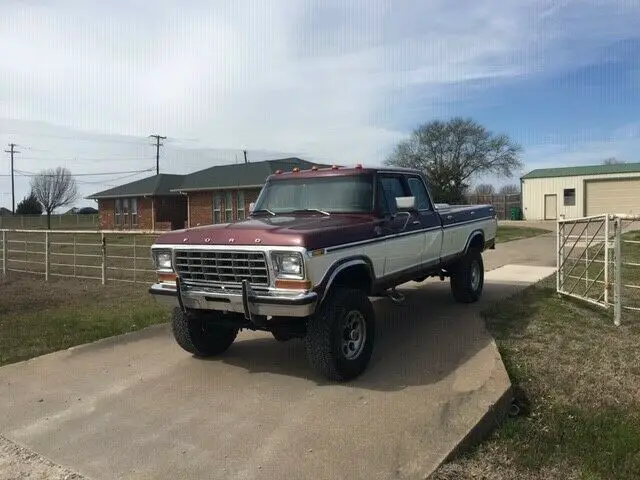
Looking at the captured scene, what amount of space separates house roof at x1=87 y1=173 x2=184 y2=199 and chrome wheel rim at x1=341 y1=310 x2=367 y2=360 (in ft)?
103

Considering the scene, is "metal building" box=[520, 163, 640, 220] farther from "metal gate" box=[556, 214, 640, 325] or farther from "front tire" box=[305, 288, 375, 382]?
"front tire" box=[305, 288, 375, 382]

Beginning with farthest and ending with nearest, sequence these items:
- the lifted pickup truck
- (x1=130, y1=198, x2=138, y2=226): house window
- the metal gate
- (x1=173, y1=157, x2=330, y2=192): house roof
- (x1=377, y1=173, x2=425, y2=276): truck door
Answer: (x1=130, y1=198, x2=138, y2=226): house window < (x1=173, y1=157, x2=330, y2=192): house roof < the metal gate < (x1=377, y1=173, x2=425, y2=276): truck door < the lifted pickup truck

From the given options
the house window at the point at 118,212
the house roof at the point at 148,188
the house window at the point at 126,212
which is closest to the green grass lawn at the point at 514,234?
the house roof at the point at 148,188

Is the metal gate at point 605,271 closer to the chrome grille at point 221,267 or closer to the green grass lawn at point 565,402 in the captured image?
the green grass lawn at point 565,402

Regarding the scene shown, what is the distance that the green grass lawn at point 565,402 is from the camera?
3775 millimetres

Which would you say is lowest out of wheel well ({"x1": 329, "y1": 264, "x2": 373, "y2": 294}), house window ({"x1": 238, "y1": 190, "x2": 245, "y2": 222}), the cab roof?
wheel well ({"x1": 329, "y1": 264, "x2": 373, "y2": 294})

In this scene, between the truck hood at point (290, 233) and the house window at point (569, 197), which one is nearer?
the truck hood at point (290, 233)

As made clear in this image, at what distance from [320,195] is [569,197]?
122 ft

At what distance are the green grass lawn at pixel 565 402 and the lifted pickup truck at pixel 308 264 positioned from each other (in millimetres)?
1445

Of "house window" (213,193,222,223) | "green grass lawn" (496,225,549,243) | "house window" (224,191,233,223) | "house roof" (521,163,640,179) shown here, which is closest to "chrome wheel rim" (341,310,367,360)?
"green grass lawn" (496,225,549,243)

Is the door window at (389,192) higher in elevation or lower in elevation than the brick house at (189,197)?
lower

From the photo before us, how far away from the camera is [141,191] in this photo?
37.4 meters

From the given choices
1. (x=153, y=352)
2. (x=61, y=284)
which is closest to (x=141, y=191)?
(x=61, y=284)

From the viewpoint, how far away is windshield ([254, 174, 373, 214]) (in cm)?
609
